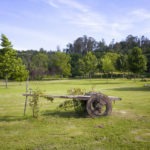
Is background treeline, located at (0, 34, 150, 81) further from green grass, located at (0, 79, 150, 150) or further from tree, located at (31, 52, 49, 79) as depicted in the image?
green grass, located at (0, 79, 150, 150)

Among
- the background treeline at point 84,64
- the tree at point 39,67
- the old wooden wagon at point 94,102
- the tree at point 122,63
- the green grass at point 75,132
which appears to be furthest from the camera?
the tree at point 39,67

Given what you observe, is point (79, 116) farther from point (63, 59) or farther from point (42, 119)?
point (63, 59)

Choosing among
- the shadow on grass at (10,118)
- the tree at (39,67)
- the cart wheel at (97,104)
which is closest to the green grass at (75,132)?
the shadow on grass at (10,118)

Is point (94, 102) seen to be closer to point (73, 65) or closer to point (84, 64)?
point (84, 64)

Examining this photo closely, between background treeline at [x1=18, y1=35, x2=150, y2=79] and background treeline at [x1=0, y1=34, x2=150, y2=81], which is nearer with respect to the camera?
background treeline at [x1=0, y1=34, x2=150, y2=81]

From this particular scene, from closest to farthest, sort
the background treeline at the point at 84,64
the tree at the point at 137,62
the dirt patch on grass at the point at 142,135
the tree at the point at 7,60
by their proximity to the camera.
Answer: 1. the dirt patch on grass at the point at 142,135
2. the tree at the point at 7,60
3. the tree at the point at 137,62
4. the background treeline at the point at 84,64

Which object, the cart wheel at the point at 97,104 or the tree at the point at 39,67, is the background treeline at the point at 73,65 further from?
the cart wheel at the point at 97,104

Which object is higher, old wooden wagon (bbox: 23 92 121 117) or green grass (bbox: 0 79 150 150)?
old wooden wagon (bbox: 23 92 121 117)

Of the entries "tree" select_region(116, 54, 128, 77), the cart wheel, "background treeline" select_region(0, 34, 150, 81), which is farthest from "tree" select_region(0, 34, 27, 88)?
"tree" select_region(116, 54, 128, 77)

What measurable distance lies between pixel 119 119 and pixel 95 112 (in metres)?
1.20

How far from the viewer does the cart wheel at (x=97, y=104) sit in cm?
1139

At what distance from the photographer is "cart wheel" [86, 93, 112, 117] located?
11391 millimetres

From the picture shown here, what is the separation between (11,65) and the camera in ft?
114

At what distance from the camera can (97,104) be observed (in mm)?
11555
